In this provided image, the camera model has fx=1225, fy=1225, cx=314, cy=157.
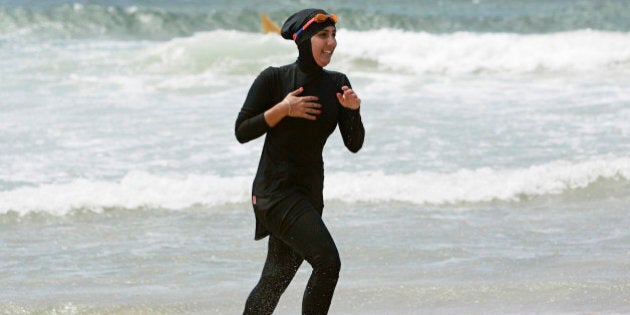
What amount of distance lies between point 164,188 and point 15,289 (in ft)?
13.6

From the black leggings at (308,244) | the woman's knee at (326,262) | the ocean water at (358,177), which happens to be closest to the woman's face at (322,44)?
the black leggings at (308,244)

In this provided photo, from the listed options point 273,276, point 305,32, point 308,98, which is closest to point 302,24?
point 305,32

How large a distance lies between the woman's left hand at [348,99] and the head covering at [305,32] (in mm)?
191

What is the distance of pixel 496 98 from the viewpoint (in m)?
18.4

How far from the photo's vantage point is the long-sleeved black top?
17.6ft

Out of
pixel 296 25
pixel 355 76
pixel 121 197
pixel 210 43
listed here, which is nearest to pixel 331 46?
pixel 296 25

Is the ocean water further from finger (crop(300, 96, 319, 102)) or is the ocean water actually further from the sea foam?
finger (crop(300, 96, 319, 102))

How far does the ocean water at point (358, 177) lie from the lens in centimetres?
807

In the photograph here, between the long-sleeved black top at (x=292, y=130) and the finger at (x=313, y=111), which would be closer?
the finger at (x=313, y=111)

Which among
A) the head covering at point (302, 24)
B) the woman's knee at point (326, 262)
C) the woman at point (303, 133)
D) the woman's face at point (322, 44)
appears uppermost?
the head covering at point (302, 24)

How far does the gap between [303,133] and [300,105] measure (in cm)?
19

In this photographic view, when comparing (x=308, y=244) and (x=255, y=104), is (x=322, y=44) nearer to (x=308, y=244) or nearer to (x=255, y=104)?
(x=255, y=104)

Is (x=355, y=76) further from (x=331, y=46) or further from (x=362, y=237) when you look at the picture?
(x=331, y=46)

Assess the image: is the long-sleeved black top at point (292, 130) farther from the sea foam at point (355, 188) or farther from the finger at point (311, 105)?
the sea foam at point (355, 188)
